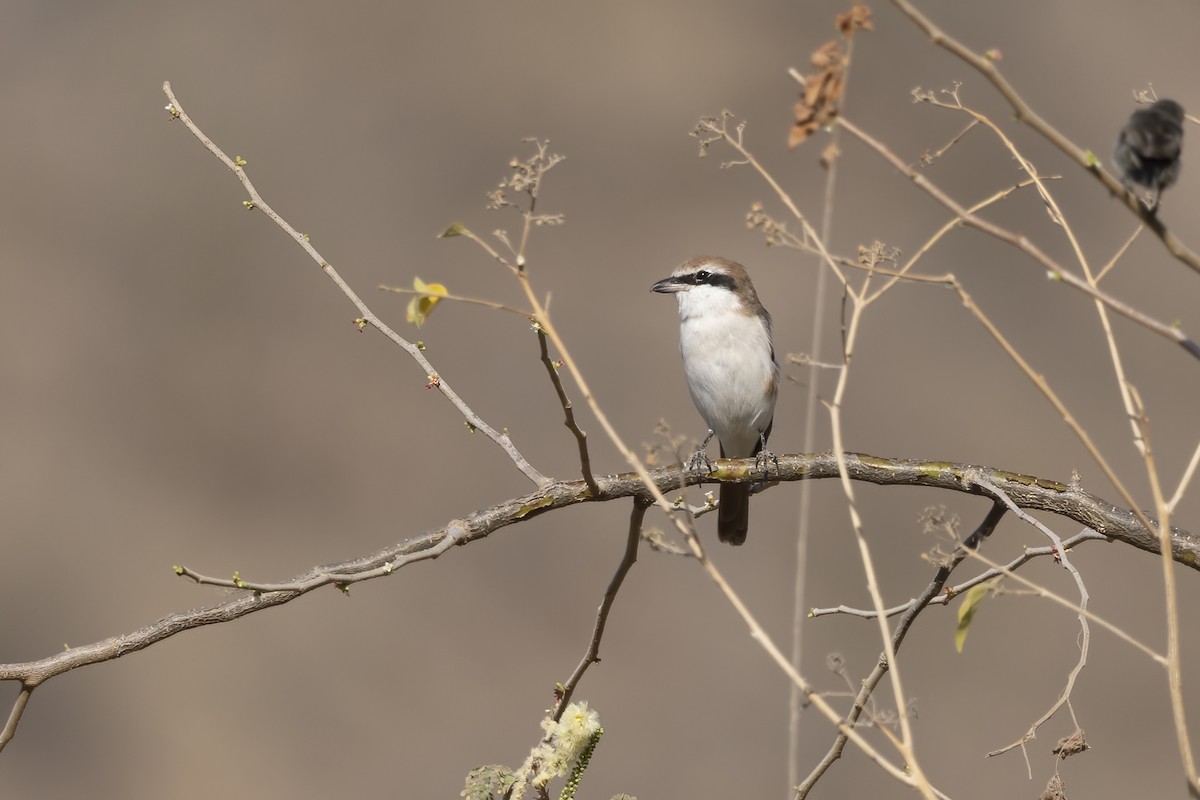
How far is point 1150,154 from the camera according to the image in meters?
1.48

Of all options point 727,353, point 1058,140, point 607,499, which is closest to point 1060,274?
point 1058,140

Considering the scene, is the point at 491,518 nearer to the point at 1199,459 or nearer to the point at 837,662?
the point at 837,662

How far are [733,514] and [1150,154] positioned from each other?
361cm

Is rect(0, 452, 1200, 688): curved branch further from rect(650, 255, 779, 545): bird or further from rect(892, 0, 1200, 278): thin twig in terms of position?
rect(650, 255, 779, 545): bird

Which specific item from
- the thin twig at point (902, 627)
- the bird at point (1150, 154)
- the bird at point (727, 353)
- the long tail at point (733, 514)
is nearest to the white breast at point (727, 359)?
the bird at point (727, 353)

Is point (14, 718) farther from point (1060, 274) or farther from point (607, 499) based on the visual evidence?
point (1060, 274)

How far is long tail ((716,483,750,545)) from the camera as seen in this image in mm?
4867

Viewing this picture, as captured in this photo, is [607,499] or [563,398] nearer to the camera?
[563,398]

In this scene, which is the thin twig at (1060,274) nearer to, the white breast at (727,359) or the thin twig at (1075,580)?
the thin twig at (1075,580)

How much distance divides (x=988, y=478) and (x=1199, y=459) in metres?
0.93

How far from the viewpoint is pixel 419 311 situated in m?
1.99

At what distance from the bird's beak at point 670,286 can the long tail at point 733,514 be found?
2.95ft

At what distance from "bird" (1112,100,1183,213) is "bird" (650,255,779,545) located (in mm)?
3414

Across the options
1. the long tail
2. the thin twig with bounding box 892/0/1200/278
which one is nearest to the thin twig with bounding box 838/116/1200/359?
the thin twig with bounding box 892/0/1200/278
